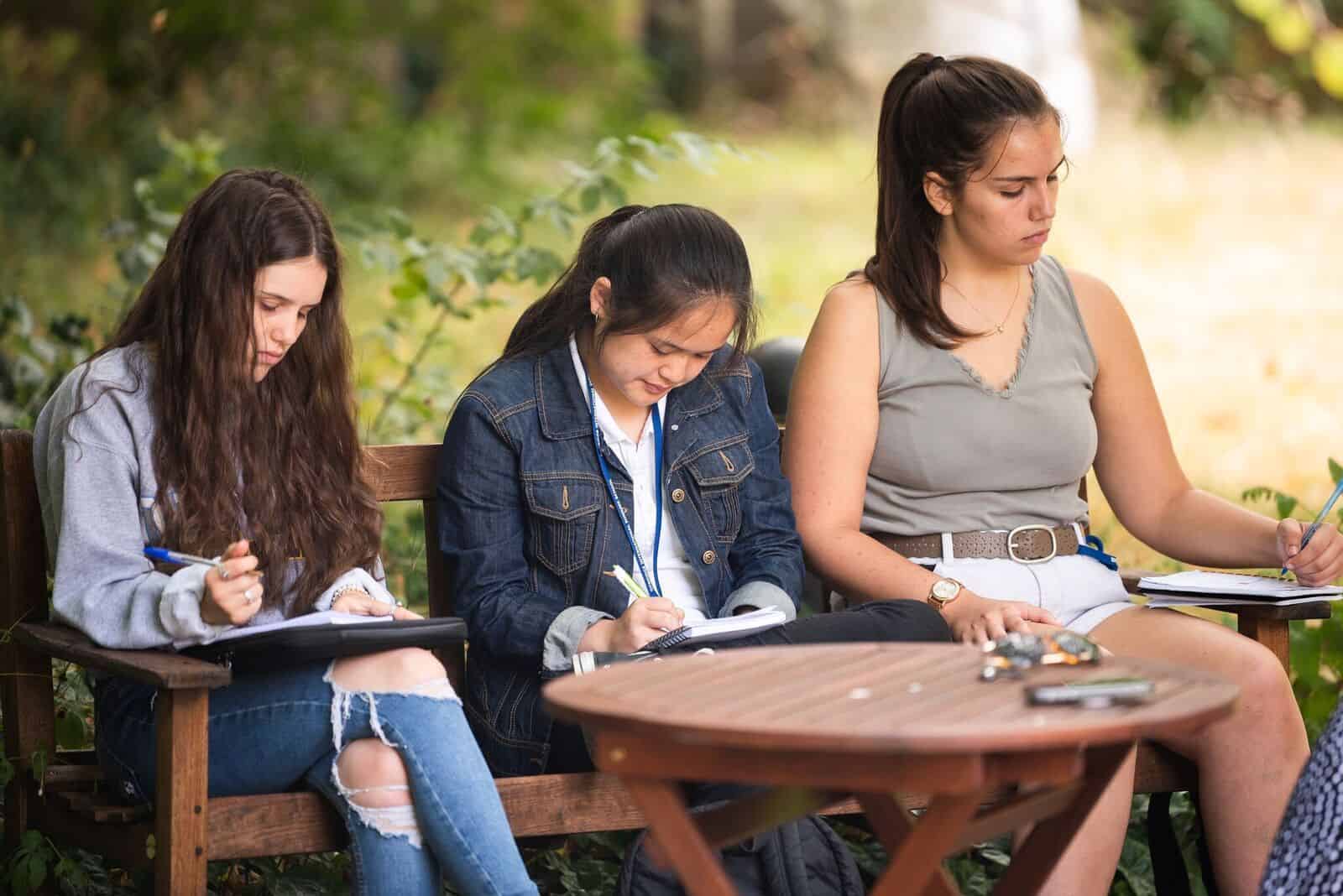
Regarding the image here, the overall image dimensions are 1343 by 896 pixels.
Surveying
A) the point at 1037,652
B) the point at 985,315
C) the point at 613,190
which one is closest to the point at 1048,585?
the point at 985,315

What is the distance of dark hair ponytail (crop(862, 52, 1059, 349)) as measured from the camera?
339 centimetres

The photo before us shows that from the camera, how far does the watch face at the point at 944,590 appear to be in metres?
3.23

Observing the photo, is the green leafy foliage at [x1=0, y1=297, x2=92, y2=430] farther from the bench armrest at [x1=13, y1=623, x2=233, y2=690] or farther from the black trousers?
the black trousers

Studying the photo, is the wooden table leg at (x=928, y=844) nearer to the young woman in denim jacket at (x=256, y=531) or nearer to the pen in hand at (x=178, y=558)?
the young woman in denim jacket at (x=256, y=531)

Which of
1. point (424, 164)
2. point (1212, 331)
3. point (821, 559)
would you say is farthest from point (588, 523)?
point (424, 164)

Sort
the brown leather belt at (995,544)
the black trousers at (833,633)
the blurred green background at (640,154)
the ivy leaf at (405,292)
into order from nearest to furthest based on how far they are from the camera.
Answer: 1. the black trousers at (833,633)
2. the brown leather belt at (995,544)
3. the ivy leaf at (405,292)
4. the blurred green background at (640,154)

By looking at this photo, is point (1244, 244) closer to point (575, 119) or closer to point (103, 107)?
point (575, 119)

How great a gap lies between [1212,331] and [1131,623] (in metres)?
4.83

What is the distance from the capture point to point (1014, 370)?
352 cm


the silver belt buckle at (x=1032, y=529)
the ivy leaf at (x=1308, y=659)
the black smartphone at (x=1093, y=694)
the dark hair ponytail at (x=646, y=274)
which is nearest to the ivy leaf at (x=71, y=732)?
the dark hair ponytail at (x=646, y=274)

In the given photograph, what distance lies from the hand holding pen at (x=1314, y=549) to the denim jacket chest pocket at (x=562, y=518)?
1.27 meters

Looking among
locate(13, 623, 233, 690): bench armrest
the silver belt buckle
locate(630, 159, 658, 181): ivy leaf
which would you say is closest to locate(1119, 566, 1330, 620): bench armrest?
the silver belt buckle

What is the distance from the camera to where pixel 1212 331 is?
25.6 feet

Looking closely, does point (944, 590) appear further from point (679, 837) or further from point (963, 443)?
point (679, 837)
